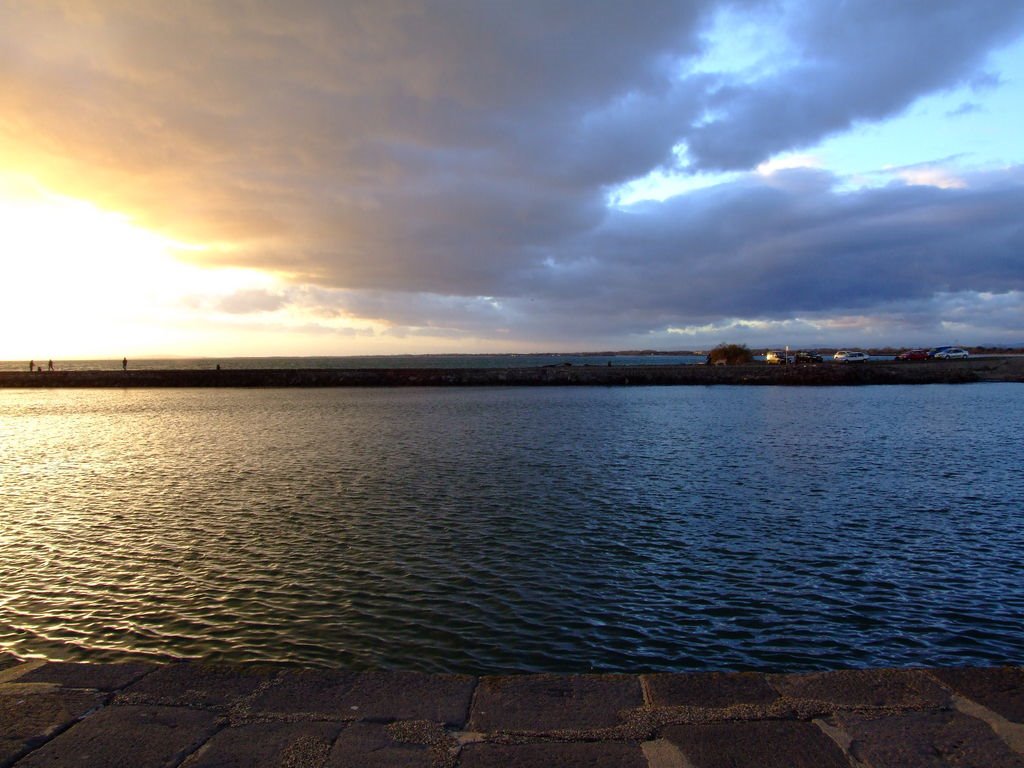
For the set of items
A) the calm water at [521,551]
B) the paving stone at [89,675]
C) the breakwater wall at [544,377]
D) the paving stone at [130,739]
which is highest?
the breakwater wall at [544,377]

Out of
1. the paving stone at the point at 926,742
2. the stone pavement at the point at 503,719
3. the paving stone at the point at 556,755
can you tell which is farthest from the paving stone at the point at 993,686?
the paving stone at the point at 556,755

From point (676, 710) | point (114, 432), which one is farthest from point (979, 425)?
point (114, 432)

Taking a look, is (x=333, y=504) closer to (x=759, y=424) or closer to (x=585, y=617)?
(x=585, y=617)

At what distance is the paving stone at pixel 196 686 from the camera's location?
19.7 ft

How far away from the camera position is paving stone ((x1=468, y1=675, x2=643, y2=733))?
18.2ft

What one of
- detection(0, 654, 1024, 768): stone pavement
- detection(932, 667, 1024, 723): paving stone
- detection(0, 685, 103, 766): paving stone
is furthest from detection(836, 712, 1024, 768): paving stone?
detection(0, 685, 103, 766): paving stone

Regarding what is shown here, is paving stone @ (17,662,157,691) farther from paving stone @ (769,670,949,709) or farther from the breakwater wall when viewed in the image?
the breakwater wall

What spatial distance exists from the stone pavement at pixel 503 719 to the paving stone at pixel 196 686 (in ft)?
0.07

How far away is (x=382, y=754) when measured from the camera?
5023 millimetres

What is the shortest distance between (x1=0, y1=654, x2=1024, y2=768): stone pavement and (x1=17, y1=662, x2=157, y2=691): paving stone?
0.8 inches

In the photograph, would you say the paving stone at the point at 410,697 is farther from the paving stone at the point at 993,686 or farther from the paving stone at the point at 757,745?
the paving stone at the point at 993,686

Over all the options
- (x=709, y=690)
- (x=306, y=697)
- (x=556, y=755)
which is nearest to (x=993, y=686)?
(x=709, y=690)

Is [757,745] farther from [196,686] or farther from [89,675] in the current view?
[89,675]

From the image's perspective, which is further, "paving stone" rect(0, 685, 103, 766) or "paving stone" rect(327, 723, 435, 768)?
"paving stone" rect(0, 685, 103, 766)
